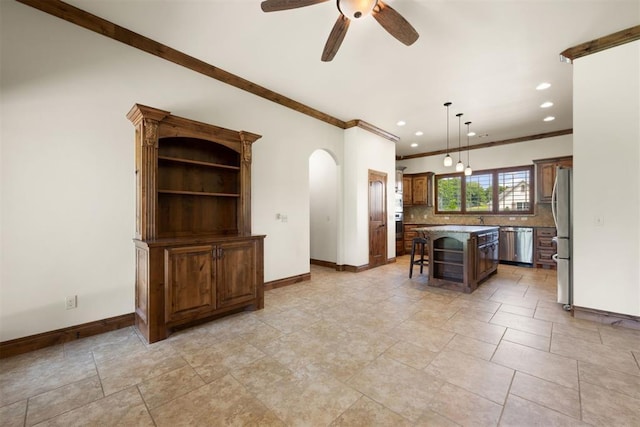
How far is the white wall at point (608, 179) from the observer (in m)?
2.78

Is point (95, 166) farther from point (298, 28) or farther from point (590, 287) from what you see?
point (590, 287)

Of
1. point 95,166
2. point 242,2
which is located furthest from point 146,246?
point 242,2

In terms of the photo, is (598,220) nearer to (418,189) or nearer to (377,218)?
(377,218)

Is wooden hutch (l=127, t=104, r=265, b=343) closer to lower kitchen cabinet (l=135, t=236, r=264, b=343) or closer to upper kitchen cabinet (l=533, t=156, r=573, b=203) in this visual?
lower kitchen cabinet (l=135, t=236, r=264, b=343)

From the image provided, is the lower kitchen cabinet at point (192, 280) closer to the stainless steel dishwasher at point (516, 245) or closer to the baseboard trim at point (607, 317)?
the baseboard trim at point (607, 317)

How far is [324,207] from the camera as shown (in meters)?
6.05

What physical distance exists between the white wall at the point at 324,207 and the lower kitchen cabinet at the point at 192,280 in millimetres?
2675

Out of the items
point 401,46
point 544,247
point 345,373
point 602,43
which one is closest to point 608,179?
point 602,43

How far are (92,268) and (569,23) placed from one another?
5.38 meters

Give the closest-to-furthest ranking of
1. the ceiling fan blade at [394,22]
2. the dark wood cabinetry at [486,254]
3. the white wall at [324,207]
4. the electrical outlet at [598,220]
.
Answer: the ceiling fan blade at [394,22] < the electrical outlet at [598,220] < the dark wood cabinetry at [486,254] < the white wall at [324,207]

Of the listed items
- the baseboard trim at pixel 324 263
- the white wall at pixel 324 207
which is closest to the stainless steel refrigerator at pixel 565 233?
the white wall at pixel 324 207

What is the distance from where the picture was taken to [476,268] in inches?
165

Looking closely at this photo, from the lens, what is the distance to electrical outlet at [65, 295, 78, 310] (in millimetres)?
2525

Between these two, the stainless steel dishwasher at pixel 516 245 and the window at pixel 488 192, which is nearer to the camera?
the stainless steel dishwasher at pixel 516 245
